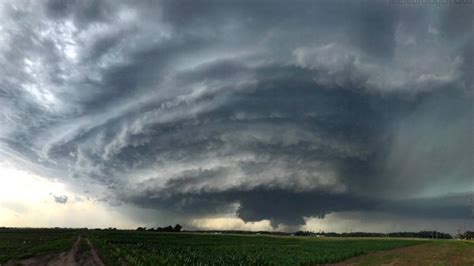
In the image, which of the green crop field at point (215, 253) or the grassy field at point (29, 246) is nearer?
the green crop field at point (215, 253)

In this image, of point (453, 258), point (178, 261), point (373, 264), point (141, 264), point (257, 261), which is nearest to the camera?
point (141, 264)

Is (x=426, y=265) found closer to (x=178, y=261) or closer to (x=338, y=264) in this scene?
(x=338, y=264)

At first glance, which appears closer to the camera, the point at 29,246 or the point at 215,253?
the point at 215,253

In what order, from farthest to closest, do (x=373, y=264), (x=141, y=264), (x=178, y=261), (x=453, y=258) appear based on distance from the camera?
(x=453, y=258) < (x=373, y=264) < (x=178, y=261) < (x=141, y=264)

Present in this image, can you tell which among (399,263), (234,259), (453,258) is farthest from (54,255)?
(453,258)

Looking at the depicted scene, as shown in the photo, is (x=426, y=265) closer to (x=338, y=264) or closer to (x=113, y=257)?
(x=338, y=264)

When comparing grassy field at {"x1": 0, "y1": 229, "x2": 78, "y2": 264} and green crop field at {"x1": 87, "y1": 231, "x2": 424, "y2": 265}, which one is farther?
grassy field at {"x1": 0, "y1": 229, "x2": 78, "y2": 264}

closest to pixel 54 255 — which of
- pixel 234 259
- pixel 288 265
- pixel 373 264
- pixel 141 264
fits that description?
pixel 141 264

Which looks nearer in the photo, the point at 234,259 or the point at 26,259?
the point at 26,259

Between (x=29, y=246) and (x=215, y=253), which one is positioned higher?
(x=29, y=246)
